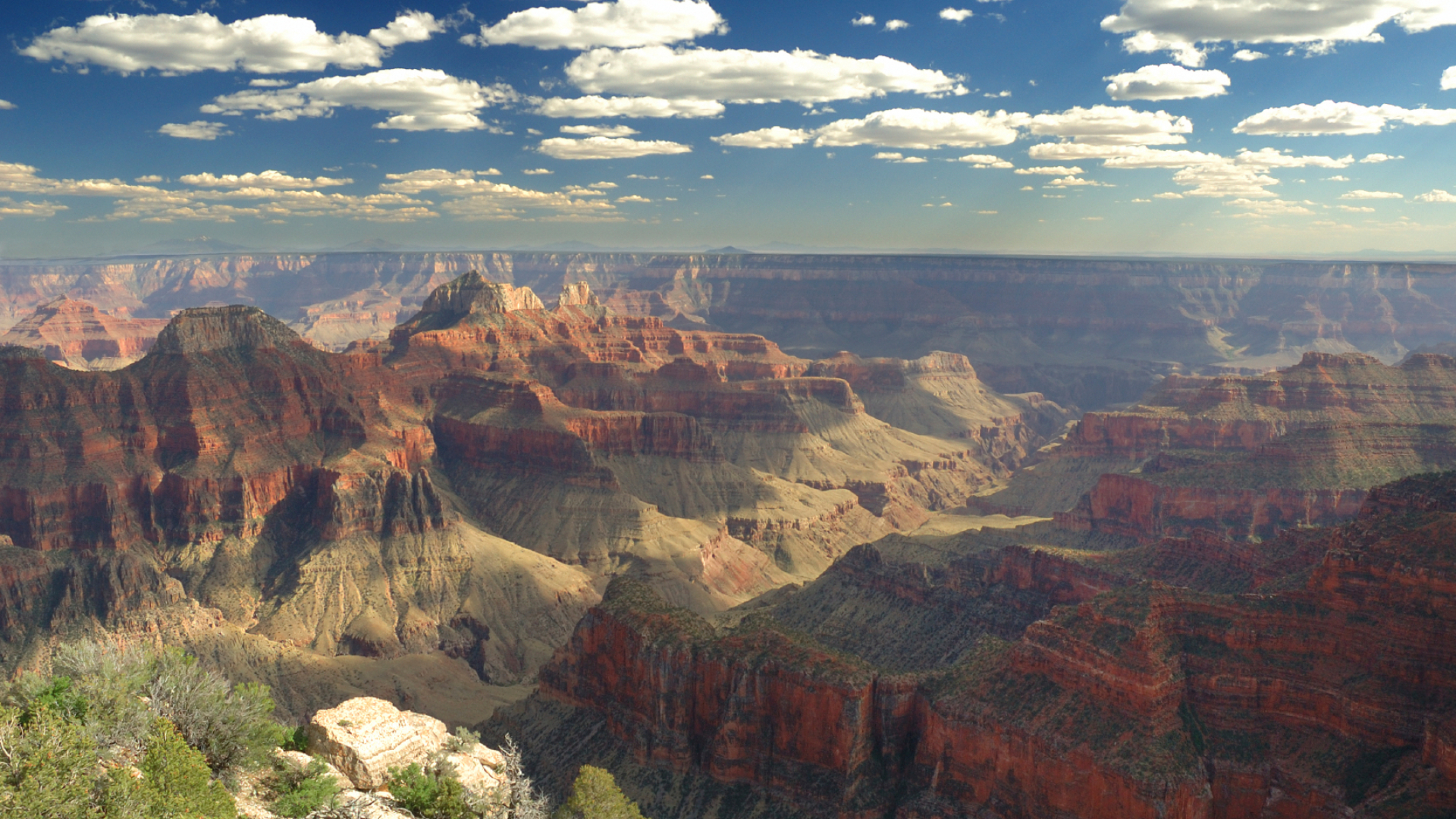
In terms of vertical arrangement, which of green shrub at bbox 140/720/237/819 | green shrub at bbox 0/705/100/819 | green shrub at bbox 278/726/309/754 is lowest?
green shrub at bbox 278/726/309/754

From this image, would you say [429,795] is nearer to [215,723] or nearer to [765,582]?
[215,723]

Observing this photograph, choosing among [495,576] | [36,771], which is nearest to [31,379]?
[495,576]

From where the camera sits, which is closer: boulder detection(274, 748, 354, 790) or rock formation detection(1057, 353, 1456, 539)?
boulder detection(274, 748, 354, 790)

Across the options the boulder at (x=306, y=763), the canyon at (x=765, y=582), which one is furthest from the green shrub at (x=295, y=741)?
the canyon at (x=765, y=582)

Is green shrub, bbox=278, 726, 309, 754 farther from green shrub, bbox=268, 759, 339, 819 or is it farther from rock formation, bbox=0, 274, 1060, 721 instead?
rock formation, bbox=0, 274, 1060, 721

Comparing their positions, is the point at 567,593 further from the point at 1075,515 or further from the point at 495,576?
the point at 1075,515

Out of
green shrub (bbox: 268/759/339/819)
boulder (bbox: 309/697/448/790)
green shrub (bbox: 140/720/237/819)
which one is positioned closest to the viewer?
green shrub (bbox: 140/720/237/819)

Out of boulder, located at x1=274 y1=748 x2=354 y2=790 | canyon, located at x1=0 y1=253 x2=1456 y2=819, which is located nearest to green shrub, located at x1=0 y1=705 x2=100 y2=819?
boulder, located at x1=274 y1=748 x2=354 y2=790
